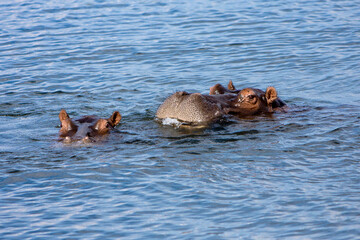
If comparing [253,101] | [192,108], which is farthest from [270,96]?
[192,108]

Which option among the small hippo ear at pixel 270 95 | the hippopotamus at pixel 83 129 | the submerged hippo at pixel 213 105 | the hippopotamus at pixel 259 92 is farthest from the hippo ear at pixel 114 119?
the small hippo ear at pixel 270 95

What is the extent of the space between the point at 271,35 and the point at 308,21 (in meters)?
2.01

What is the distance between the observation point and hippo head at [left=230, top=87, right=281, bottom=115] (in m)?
8.73

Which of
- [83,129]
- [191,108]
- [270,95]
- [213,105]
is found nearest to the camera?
[83,129]

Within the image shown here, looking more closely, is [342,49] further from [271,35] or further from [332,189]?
[332,189]

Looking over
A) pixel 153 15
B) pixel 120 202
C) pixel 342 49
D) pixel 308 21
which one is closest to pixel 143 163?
pixel 120 202

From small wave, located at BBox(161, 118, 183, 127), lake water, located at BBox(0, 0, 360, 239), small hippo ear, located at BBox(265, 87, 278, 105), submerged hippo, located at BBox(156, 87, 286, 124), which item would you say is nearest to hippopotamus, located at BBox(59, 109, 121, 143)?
lake water, located at BBox(0, 0, 360, 239)

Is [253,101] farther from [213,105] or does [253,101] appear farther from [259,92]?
[213,105]

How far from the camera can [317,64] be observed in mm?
13133

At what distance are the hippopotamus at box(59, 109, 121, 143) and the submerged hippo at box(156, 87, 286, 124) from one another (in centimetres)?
84

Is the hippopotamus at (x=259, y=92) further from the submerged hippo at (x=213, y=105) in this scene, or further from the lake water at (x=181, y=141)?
the lake water at (x=181, y=141)

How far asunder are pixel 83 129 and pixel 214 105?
1.91 m

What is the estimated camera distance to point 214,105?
8.43 metres

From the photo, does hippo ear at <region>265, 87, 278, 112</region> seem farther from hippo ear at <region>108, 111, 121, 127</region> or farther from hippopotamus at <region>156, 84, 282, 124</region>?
hippo ear at <region>108, 111, 121, 127</region>
